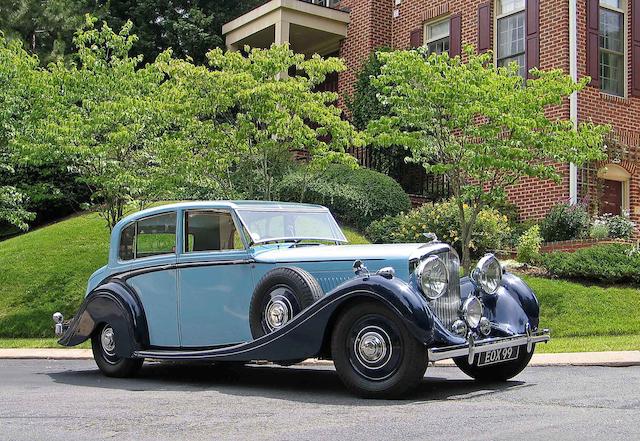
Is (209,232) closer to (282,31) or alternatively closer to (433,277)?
(433,277)

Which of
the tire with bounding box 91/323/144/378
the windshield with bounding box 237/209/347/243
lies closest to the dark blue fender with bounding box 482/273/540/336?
the windshield with bounding box 237/209/347/243

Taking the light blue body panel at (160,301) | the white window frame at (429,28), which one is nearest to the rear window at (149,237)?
the light blue body panel at (160,301)

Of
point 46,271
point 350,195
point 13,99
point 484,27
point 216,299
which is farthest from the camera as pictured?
point 484,27

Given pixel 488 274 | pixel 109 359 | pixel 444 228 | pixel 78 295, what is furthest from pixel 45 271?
pixel 488 274

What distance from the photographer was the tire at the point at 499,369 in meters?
7.61

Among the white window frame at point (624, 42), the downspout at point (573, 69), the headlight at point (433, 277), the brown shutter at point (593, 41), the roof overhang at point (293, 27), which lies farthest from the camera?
the roof overhang at point (293, 27)

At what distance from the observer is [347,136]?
13.7m

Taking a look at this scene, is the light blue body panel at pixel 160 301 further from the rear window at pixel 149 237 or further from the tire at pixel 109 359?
the tire at pixel 109 359

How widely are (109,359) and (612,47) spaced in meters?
14.9

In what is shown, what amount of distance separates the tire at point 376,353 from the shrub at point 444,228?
9179 millimetres

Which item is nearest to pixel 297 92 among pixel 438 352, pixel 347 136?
pixel 347 136

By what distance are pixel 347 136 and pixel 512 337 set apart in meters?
7.13

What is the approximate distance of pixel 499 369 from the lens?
7797mm

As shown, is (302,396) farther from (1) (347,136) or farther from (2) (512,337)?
(1) (347,136)
